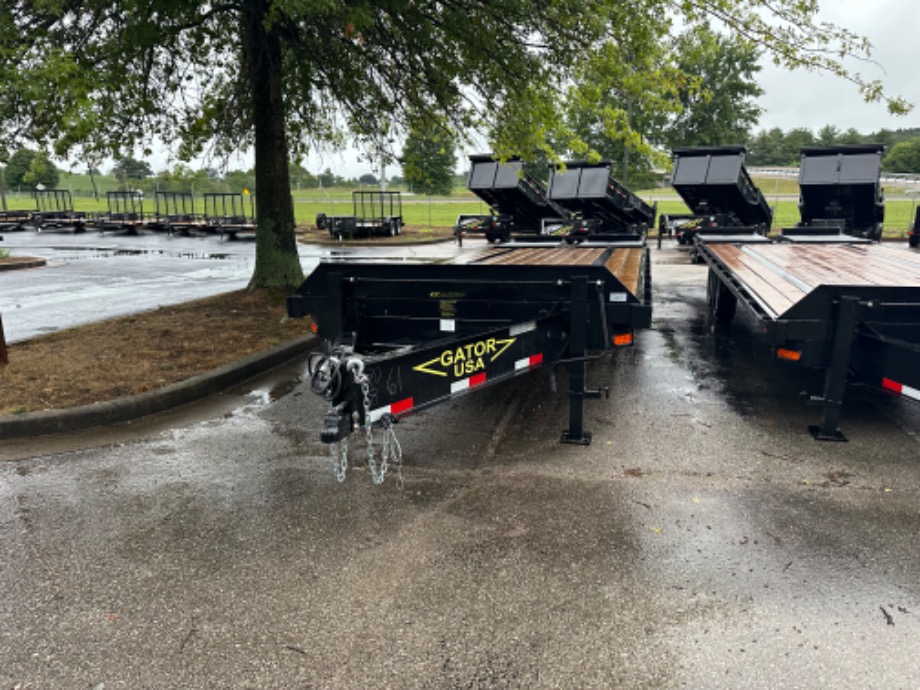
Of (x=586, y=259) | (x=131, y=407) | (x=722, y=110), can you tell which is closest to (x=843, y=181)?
(x=586, y=259)

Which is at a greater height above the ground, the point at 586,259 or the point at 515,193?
the point at 515,193

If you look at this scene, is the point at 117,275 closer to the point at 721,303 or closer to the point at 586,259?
the point at 586,259

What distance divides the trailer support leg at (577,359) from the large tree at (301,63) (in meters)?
3.99

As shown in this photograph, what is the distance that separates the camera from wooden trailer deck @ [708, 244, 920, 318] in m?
5.25

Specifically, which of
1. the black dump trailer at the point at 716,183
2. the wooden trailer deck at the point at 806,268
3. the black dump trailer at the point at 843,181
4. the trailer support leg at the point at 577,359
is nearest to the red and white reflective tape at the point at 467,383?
the trailer support leg at the point at 577,359

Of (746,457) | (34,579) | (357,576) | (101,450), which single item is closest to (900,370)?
(746,457)

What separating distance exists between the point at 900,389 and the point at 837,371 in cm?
40

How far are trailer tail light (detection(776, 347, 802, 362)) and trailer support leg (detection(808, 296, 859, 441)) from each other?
0.22 m

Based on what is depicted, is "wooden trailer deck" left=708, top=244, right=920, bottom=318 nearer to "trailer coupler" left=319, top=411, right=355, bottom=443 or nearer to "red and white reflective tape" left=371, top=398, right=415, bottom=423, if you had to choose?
"red and white reflective tape" left=371, top=398, right=415, bottom=423

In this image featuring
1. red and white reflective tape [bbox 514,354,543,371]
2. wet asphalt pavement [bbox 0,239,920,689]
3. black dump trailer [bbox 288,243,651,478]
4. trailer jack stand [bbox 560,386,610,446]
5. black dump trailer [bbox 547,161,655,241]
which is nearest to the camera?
wet asphalt pavement [bbox 0,239,920,689]

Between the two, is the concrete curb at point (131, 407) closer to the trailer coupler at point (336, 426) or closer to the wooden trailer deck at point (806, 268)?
the trailer coupler at point (336, 426)

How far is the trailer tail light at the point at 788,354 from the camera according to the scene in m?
4.76

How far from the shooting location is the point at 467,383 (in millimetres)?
4043

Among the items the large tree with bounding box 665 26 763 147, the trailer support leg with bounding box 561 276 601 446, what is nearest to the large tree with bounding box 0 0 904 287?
the trailer support leg with bounding box 561 276 601 446
